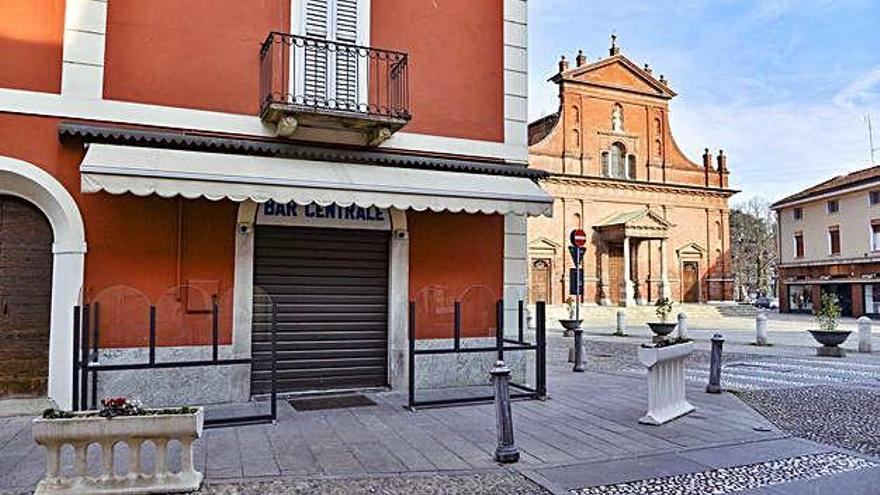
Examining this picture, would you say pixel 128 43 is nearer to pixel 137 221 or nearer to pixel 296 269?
pixel 137 221

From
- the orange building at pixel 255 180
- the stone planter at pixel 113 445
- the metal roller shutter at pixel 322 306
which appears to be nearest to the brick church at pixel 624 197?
the orange building at pixel 255 180

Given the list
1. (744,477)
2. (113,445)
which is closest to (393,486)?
(113,445)

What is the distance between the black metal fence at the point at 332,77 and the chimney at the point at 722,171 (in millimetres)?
43530

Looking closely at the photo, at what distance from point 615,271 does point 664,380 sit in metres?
36.0

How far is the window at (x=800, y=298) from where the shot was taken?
46.3 metres

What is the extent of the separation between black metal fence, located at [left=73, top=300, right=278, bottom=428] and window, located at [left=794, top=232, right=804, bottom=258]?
4852cm

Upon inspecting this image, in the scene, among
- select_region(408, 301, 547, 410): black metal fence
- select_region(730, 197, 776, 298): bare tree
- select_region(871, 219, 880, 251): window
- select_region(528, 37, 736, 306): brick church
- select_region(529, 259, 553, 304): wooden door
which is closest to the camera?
select_region(408, 301, 547, 410): black metal fence

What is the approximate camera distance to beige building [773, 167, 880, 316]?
40.7m

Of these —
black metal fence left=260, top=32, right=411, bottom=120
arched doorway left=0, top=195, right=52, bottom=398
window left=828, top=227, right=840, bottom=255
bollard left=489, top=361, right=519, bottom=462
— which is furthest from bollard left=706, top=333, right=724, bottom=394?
window left=828, top=227, right=840, bottom=255

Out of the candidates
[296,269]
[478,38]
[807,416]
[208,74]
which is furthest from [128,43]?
[807,416]

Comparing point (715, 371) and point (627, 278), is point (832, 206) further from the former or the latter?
point (715, 371)

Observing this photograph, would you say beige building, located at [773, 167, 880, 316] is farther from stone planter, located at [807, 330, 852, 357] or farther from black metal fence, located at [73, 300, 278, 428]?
black metal fence, located at [73, 300, 278, 428]

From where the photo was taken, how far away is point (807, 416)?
8.48 m

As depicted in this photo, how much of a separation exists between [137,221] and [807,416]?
9056 millimetres
